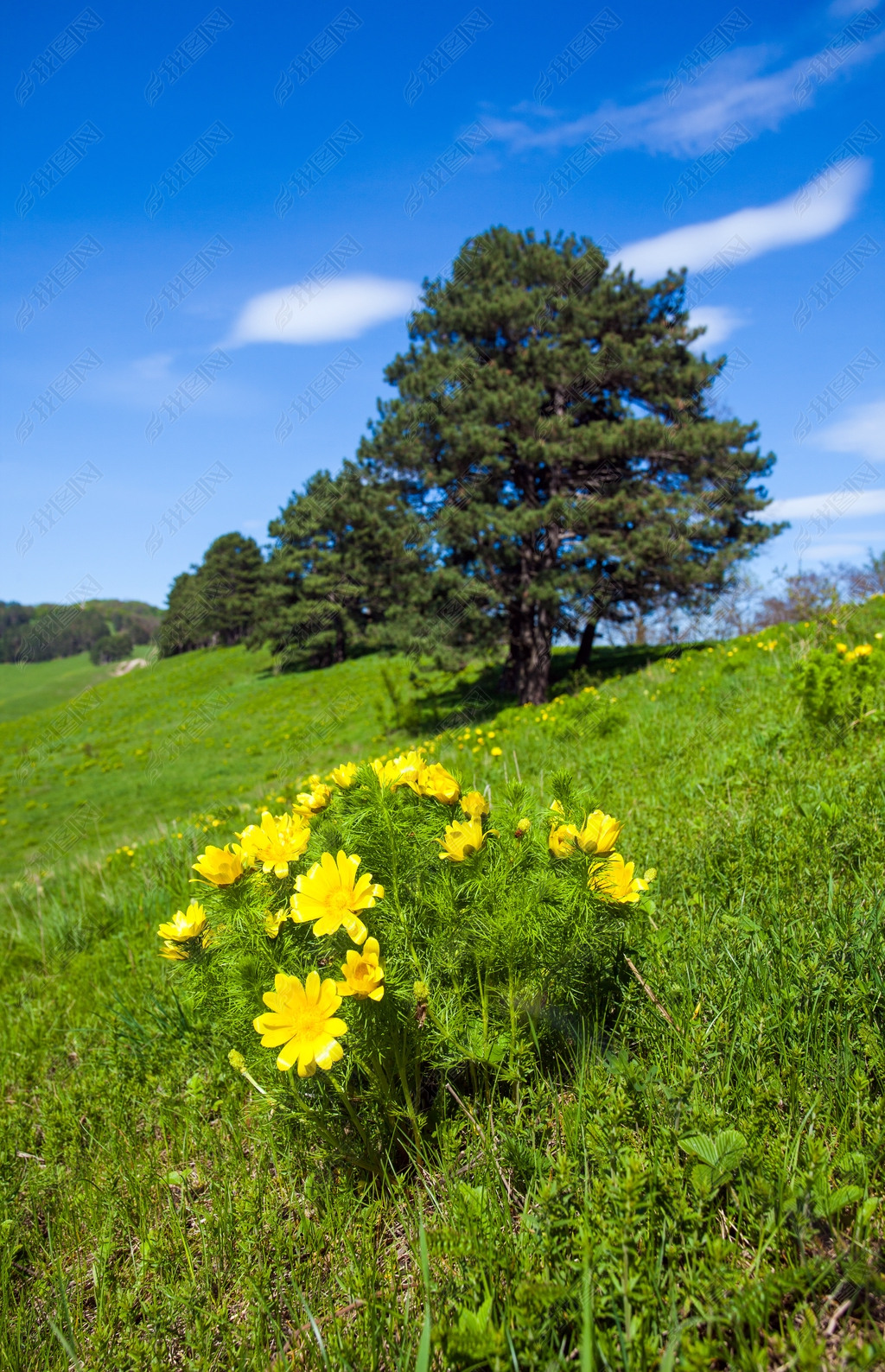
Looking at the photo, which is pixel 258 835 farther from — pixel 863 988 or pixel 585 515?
pixel 585 515

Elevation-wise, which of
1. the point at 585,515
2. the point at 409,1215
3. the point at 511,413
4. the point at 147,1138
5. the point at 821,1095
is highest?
the point at 511,413

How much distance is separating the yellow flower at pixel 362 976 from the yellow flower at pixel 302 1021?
0.03 metres

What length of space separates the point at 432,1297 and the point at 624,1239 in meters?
0.37

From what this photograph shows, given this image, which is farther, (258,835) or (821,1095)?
(258,835)

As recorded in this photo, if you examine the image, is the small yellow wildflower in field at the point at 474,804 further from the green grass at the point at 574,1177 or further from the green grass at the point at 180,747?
the green grass at the point at 180,747

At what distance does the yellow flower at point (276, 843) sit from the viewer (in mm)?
1477

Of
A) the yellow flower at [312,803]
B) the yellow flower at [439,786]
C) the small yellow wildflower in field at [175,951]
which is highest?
the yellow flower at [439,786]

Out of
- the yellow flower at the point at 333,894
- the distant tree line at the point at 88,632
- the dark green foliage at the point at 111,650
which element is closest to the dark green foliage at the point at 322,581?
the yellow flower at the point at 333,894

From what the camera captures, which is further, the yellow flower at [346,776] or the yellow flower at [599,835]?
the yellow flower at [346,776]

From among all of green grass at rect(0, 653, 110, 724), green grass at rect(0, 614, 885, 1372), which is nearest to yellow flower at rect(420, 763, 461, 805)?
green grass at rect(0, 614, 885, 1372)

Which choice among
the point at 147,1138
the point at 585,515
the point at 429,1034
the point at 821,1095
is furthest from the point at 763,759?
the point at 585,515

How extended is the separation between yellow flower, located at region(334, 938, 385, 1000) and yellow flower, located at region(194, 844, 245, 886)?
0.46m

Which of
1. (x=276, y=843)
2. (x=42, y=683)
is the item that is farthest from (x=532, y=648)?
(x=42, y=683)

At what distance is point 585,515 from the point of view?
43.1 ft
